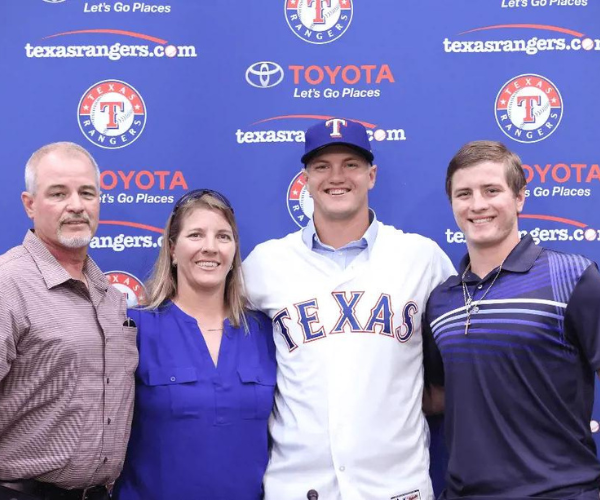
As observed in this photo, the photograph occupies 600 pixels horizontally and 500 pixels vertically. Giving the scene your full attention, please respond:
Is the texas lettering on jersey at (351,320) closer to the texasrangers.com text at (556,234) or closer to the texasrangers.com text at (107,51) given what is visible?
the texasrangers.com text at (556,234)

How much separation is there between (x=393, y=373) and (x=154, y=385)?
75 cm

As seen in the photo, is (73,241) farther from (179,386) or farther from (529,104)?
(529,104)

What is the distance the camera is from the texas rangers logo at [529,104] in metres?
2.70

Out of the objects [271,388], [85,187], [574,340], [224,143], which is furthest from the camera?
[224,143]

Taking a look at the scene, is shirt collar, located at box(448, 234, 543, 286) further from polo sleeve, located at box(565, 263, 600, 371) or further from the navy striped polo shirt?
polo sleeve, located at box(565, 263, 600, 371)

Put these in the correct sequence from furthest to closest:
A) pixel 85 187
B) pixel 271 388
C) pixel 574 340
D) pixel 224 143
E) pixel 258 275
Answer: pixel 224 143, pixel 258 275, pixel 271 388, pixel 85 187, pixel 574 340

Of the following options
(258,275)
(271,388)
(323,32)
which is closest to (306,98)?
(323,32)

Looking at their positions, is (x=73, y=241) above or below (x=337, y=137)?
below

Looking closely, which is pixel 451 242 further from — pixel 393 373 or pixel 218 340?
pixel 218 340

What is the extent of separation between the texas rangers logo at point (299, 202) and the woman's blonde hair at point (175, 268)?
1.10 feet

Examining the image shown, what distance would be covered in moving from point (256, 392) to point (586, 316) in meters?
1.01

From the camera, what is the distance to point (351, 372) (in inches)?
87.4

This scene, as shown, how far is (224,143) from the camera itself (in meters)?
2.71

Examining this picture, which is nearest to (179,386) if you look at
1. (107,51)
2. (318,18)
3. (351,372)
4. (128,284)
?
(351,372)
